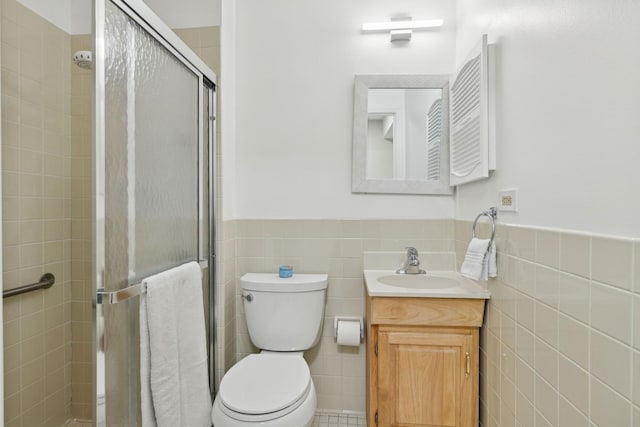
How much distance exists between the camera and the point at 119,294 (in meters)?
0.97

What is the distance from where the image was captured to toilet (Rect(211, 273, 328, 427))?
3.85 feet

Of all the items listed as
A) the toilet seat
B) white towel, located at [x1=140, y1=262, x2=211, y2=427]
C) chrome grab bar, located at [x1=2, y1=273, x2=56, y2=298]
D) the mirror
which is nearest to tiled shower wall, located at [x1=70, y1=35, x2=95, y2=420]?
chrome grab bar, located at [x1=2, y1=273, x2=56, y2=298]

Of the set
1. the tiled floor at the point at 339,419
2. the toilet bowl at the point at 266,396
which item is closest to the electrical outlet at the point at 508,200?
the toilet bowl at the point at 266,396

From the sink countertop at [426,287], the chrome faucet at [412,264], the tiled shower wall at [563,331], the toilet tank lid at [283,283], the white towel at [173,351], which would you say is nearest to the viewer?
the tiled shower wall at [563,331]

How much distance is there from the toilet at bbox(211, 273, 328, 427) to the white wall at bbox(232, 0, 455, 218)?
44 cm

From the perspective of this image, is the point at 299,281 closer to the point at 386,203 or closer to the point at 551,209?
the point at 386,203

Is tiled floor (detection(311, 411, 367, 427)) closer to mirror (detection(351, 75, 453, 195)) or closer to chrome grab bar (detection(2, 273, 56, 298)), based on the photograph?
A: mirror (detection(351, 75, 453, 195))

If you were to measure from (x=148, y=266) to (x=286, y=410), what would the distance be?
2.41ft

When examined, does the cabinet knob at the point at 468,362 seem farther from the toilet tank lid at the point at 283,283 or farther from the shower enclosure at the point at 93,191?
the shower enclosure at the point at 93,191

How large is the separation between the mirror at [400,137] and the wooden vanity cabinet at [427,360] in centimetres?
70

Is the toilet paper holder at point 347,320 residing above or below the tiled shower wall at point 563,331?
below

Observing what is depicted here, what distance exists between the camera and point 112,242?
37.8 inches

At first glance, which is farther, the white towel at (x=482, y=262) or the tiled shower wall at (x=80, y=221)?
the tiled shower wall at (x=80, y=221)

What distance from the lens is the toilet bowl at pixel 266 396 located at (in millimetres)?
1153
